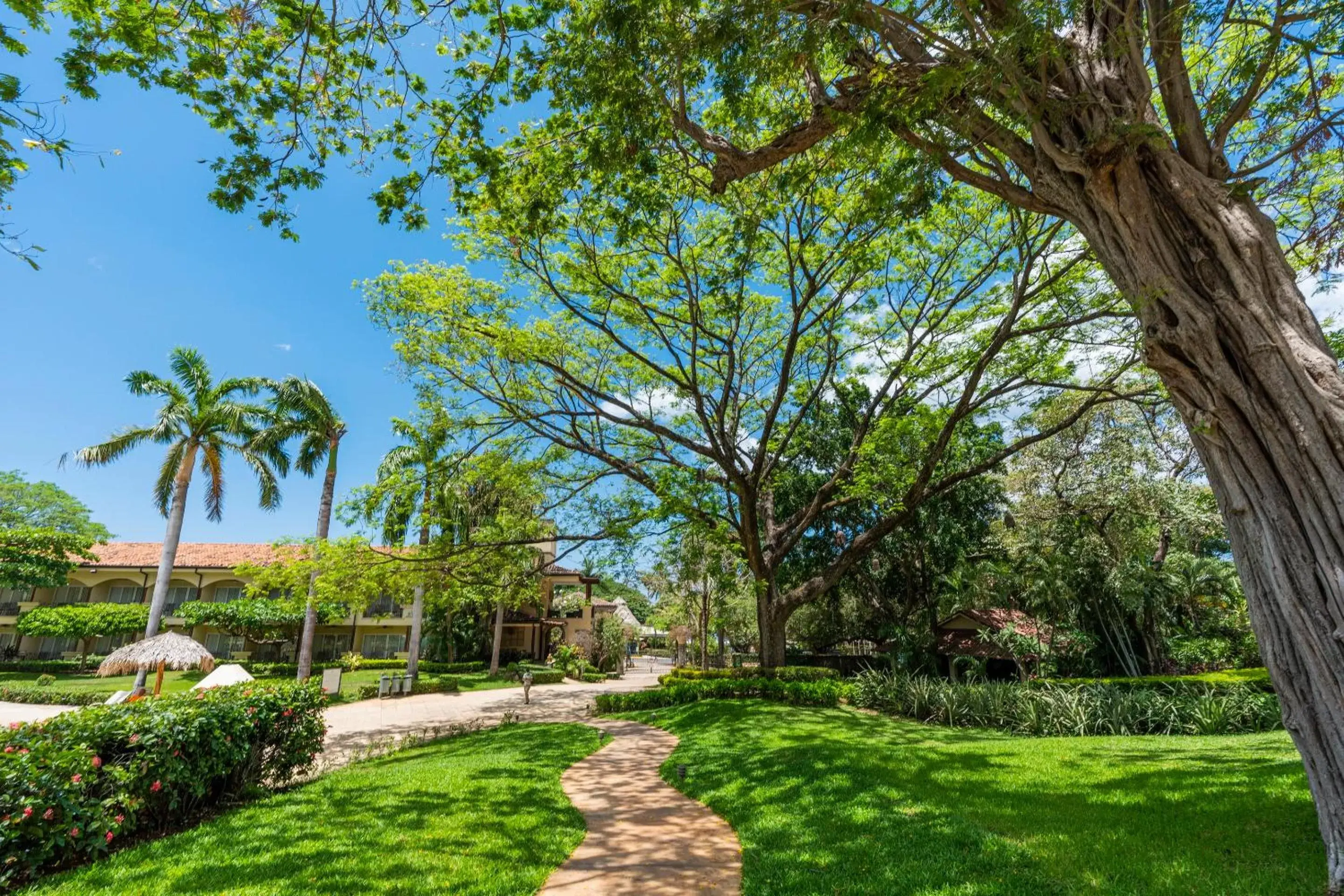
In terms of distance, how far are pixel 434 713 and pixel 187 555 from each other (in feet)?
83.8

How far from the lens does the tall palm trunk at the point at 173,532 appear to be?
19750 mm

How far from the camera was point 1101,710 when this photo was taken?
10391 mm

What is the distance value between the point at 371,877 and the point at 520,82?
7.38 metres

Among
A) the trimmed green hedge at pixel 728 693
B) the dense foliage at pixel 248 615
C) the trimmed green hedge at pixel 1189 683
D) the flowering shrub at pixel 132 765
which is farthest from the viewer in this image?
the dense foliage at pixel 248 615

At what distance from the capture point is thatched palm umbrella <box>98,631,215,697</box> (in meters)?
14.1

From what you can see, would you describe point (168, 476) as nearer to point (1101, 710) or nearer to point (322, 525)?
point (322, 525)

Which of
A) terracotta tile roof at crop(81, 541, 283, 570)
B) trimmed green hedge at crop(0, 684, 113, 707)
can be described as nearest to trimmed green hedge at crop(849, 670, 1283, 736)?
trimmed green hedge at crop(0, 684, 113, 707)

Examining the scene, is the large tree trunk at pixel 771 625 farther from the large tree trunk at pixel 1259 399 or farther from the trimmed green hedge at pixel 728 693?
the large tree trunk at pixel 1259 399

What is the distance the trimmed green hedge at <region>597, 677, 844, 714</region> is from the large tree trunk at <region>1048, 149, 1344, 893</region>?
11.8 m

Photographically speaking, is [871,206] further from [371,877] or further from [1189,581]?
[1189,581]

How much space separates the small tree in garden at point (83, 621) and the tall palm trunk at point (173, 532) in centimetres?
835

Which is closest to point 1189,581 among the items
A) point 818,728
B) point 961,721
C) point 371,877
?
point 961,721

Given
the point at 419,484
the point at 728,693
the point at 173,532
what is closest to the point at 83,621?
the point at 173,532

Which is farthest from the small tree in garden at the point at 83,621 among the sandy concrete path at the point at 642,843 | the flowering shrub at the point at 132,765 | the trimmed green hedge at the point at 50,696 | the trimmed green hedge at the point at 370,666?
the sandy concrete path at the point at 642,843
